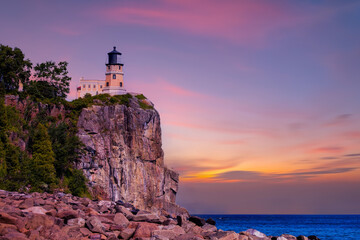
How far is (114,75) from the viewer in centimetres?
9769

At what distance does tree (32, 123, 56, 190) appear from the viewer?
4425 cm

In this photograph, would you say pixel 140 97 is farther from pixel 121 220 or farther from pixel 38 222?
pixel 38 222

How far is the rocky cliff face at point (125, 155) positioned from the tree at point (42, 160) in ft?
52.8

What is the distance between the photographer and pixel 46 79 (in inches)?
2687

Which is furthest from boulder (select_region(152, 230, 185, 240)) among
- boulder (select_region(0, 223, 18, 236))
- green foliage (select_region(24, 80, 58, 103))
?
green foliage (select_region(24, 80, 58, 103))

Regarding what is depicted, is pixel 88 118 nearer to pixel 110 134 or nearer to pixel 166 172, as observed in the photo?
pixel 110 134

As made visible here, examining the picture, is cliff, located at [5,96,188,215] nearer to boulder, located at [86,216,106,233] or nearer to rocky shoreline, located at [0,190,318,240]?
rocky shoreline, located at [0,190,318,240]

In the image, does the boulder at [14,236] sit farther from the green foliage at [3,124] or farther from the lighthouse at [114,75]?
the lighthouse at [114,75]

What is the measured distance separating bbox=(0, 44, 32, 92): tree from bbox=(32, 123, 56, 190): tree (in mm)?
11566

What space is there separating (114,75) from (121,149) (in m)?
28.4

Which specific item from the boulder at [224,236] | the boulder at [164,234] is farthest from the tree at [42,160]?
the boulder at [164,234]

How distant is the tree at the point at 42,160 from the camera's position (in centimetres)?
4425

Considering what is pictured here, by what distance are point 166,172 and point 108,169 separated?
22.5m

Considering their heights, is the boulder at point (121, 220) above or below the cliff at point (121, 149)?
below
